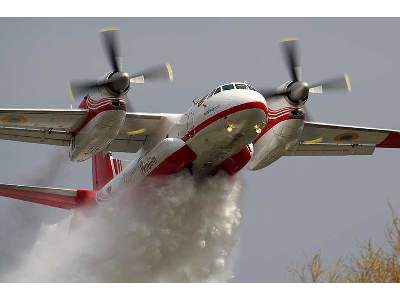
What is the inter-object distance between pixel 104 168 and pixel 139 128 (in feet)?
15.2

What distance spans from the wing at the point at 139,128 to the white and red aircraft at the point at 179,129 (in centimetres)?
3

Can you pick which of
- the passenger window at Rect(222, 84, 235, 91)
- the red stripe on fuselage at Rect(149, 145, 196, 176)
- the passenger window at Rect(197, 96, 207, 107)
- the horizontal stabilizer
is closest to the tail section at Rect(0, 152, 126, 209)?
the horizontal stabilizer

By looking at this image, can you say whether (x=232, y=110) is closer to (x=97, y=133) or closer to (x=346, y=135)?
(x=97, y=133)

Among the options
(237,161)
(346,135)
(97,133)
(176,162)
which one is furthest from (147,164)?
(346,135)

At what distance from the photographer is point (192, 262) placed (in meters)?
21.5

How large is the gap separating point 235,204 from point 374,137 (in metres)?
4.97

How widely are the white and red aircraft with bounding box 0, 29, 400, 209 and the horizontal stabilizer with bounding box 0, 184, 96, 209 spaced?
30 mm

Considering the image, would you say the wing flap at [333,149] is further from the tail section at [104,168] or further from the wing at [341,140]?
the tail section at [104,168]

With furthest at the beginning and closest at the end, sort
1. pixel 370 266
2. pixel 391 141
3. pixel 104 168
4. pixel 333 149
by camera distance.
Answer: pixel 104 168, pixel 333 149, pixel 391 141, pixel 370 266

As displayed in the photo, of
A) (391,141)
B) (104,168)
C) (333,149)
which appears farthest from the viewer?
(104,168)

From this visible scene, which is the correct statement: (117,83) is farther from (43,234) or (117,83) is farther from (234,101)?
(43,234)

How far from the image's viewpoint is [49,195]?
23.4 meters

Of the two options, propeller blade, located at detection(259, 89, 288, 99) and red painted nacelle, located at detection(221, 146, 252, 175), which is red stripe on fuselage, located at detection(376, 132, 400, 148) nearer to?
propeller blade, located at detection(259, 89, 288, 99)

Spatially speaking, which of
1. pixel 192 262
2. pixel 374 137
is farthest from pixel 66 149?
pixel 374 137
